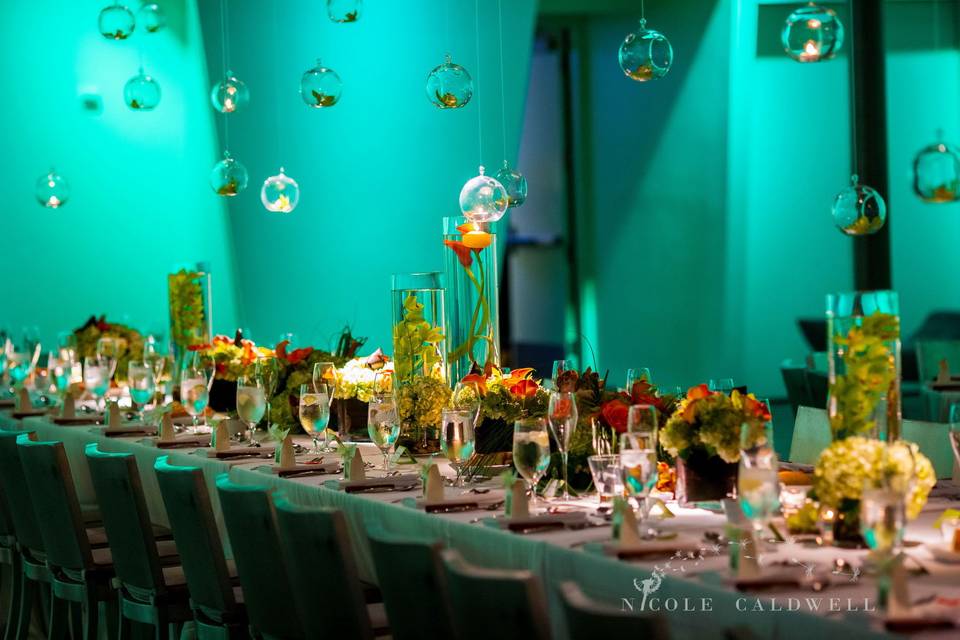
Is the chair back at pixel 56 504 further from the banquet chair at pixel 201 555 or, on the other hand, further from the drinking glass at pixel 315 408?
the drinking glass at pixel 315 408

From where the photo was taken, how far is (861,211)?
589 cm

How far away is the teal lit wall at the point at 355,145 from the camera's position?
890cm

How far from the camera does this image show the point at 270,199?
259 inches

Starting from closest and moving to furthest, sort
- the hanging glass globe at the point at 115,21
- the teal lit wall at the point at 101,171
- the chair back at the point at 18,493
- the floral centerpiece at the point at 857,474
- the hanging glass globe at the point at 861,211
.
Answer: the floral centerpiece at the point at 857,474, the chair back at the point at 18,493, the hanging glass globe at the point at 861,211, the hanging glass globe at the point at 115,21, the teal lit wall at the point at 101,171

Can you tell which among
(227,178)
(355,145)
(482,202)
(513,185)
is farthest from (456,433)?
(355,145)

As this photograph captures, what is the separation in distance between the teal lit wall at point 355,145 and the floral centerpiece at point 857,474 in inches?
256

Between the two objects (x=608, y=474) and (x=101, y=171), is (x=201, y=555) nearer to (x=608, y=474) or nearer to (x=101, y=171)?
(x=608, y=474)

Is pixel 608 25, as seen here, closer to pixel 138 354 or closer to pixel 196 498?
pixel 138 354

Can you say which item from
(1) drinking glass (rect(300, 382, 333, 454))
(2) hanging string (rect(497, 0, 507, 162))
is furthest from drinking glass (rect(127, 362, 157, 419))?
(2) hanging string (rect(497, 0, 507, 162))

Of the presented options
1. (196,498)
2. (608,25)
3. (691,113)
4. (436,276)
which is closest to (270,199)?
(436,276)

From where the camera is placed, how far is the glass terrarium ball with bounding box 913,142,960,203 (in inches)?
233

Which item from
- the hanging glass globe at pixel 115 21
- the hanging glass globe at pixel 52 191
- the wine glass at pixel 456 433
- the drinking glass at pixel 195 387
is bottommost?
the wine glass at pixel 456 433

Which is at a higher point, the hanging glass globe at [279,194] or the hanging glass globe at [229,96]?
the hanging glass globe at [229,96]

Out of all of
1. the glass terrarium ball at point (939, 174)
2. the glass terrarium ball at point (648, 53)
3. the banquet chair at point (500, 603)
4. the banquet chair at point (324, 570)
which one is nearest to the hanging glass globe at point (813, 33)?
the glass terrarium ball at point (648, 53)
